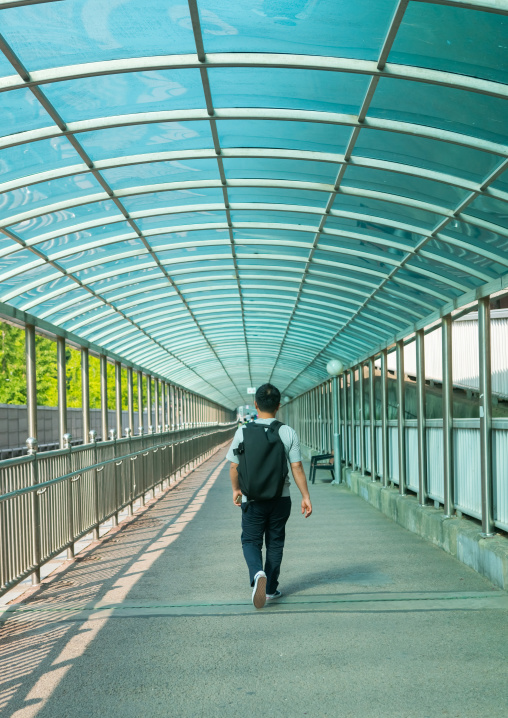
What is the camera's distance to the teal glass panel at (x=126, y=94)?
Result: 727 cm

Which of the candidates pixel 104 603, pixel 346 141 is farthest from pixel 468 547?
pixel 346 141

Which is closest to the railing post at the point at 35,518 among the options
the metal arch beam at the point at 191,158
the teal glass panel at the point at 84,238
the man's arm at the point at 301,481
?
the man's arm at the point at 301,481

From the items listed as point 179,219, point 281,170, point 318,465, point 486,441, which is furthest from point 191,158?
point 318,465

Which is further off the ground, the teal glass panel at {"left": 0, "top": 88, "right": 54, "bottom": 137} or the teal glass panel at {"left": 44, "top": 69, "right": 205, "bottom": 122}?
the teal glass panel at {"left": 44, "top": 69, "right": 205, "bottom": 122}

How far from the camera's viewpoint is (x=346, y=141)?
26.9ft

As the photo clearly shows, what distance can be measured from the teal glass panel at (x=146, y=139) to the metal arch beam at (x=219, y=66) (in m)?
1.47

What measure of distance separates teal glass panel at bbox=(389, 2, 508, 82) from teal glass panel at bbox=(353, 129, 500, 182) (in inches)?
47.0

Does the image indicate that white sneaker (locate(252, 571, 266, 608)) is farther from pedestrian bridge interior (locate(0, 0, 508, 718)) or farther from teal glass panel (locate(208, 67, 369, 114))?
teal glass panel (locate(208, 67, 369, 114))

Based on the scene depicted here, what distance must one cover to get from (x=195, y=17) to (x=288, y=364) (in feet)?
82.5

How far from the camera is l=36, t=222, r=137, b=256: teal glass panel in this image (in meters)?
11.4

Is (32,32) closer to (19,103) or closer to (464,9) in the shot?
(19,103)

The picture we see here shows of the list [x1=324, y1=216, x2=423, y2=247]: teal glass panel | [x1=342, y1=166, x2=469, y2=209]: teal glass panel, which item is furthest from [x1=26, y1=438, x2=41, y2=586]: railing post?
[x1=324, y1=216, x2=423, y2=247]: teal glass panel

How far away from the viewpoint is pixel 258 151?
29.6 feet

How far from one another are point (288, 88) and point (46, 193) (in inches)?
141
